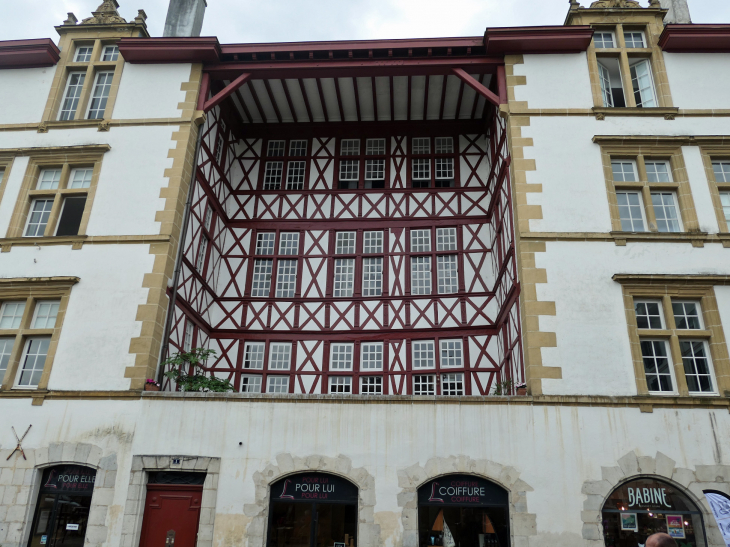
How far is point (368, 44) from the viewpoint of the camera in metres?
14.6

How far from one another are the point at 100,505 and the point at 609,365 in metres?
9.65

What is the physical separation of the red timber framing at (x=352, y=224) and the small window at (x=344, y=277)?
6 centimetres

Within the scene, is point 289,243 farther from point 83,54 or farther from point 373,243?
point 83,54

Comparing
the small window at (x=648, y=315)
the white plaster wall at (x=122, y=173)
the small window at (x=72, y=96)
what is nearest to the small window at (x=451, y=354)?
the small window at (x=648, y=315)

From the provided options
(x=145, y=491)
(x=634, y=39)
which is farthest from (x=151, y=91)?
(x=634, y=39)

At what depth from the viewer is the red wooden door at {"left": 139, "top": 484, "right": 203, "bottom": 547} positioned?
1079cm

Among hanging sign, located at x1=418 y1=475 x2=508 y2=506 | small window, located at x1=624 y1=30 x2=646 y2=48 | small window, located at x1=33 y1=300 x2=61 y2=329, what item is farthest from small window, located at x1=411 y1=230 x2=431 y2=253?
small window, located at x1=33 y1=300 x2=61 y2=329

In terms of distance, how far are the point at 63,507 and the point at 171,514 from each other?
204 centimetres

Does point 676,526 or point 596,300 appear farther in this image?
point 596,300

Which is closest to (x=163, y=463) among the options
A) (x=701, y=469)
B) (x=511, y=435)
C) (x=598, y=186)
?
(x=511, y=435)

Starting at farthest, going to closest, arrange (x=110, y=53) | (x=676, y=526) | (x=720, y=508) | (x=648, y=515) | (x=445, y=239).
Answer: (x=445, y=239) < (x=110, y=53) < (x=648, y=515) < (x=676, y=526) < (x=720, y=508)

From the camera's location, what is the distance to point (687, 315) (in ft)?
38.5

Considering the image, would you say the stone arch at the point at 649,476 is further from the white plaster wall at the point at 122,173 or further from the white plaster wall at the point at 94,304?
the white plaster wall at the point at 122,173

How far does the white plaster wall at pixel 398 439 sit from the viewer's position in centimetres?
1043
